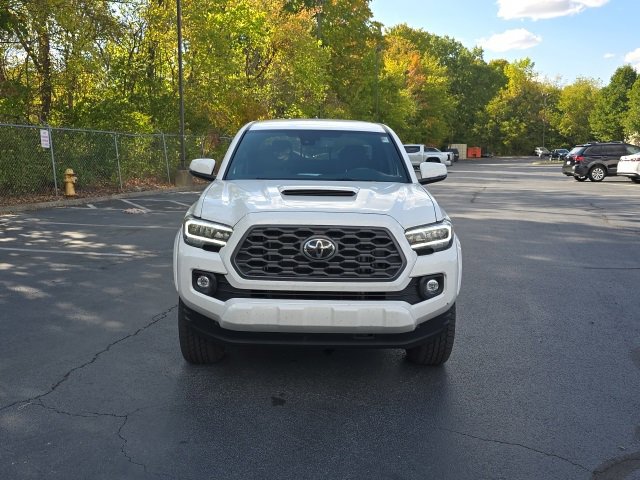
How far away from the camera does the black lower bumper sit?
155 inches

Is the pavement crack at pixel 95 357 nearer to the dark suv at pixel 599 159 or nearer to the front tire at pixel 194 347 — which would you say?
the front tire at pixel 194 347

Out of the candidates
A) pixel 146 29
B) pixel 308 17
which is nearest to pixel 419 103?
pixel 308 17

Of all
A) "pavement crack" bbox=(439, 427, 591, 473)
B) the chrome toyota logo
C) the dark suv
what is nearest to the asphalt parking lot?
"pavement crack" bbox=(439, 427, 591, 473)

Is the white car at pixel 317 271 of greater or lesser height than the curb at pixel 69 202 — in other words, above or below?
above

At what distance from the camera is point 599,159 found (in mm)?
29516

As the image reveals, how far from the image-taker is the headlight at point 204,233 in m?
4.05

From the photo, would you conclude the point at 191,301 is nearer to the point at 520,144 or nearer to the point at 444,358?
the point at 444,358

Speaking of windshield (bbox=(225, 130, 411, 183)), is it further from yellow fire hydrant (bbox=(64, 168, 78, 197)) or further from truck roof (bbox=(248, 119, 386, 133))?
yellow fire hydrant (bbox=(64, 168, 78, 197))

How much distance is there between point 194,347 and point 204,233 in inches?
34.4

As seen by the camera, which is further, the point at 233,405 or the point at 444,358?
the point at 444,358

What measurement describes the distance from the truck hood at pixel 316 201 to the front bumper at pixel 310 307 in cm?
26

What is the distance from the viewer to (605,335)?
5.46 metres

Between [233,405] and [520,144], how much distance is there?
4488 inches

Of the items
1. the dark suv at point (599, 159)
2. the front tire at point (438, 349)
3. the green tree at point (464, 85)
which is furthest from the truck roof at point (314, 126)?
the green tree at point (464, 85)
